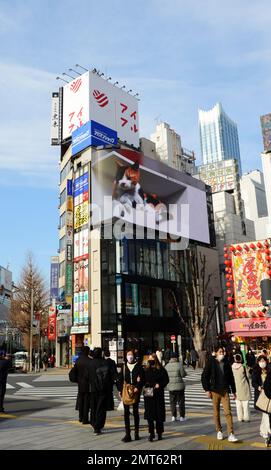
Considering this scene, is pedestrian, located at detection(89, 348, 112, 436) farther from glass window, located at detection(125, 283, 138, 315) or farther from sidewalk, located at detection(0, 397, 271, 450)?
glass window, located at detection(125, 283, 138, 315)

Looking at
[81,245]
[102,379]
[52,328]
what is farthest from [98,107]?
[102,379]

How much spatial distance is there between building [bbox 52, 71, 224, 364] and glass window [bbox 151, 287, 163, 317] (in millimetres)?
101

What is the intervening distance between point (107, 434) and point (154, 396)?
53.1 inches

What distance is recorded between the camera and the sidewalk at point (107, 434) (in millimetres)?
7078

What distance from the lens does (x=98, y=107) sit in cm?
4966

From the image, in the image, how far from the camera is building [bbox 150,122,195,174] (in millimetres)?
65938

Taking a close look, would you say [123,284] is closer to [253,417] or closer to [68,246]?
[68,246]

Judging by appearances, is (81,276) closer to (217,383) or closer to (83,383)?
(83,383)

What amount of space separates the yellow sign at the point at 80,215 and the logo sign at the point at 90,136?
7.18 meters
